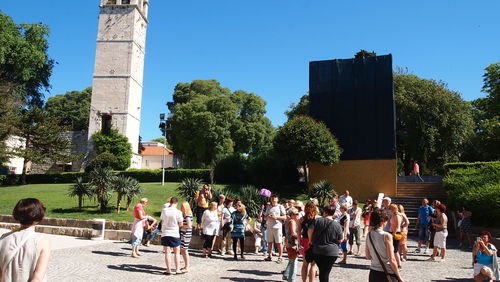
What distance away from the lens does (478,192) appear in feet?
48.5

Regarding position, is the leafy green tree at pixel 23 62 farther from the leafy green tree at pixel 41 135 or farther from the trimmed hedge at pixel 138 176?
the trimmed hedge at pixel 138 176

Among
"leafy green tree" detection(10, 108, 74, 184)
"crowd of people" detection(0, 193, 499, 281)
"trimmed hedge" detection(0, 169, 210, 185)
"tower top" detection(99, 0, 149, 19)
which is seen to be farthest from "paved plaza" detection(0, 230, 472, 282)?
"tower top" detection(99, 0, 149, 19)

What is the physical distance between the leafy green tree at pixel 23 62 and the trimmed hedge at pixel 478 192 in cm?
2996

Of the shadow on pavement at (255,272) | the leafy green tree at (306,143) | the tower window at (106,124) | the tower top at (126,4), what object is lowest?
the shadow on pavement at (255,272)

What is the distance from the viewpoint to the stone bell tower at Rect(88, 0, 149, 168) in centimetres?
3931

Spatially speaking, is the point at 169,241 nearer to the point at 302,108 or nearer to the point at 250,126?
the point at 302,108

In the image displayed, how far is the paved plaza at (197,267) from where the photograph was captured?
7168mm

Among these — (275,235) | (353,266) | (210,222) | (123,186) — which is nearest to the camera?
(353,266)

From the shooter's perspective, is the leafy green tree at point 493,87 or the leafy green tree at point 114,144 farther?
the leafy green tree at point 114,144

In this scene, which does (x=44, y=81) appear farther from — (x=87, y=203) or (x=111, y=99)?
(x=87, y=203)

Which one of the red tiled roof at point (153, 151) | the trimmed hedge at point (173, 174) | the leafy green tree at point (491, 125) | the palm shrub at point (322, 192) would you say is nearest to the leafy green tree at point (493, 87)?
the leafy green tree at point (491, 125)

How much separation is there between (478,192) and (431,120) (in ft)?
54.9

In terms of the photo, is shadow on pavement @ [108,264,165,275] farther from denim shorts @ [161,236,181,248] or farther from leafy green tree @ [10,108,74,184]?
leafy green tree @ [10,108,74,184]

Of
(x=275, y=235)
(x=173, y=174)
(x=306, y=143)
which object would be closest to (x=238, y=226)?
(x=275, y=235)
